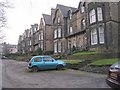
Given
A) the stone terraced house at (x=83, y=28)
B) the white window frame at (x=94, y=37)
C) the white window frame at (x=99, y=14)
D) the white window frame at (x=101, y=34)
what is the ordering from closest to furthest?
the stone terraced house at (x=83, y=28), the white window frame at (x=101, y=34), the white window frame at (x=99, y=14), the white window frame at (x=94, y=37)

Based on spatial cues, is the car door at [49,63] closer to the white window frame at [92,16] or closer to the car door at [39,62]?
the car door at [39,62]

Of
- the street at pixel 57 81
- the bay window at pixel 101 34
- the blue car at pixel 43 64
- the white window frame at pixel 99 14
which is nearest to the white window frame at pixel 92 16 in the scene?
the white window frame at pixel 99 14

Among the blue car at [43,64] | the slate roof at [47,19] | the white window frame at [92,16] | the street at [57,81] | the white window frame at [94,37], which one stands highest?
the slate roof at [47,19]

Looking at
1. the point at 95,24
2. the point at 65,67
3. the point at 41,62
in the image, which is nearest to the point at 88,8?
the point at 95,24

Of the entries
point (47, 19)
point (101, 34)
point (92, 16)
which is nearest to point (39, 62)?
point (101, 34)

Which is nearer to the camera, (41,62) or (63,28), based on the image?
(41,62)

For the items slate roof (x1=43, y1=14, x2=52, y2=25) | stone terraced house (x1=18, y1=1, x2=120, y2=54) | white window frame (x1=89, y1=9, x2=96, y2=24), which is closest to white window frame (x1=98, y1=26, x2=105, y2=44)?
stone terraced house (x1=18, y1=1, x2=120, y2=54)

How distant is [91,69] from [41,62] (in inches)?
206

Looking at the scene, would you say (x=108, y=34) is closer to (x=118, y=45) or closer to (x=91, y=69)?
(x=118, y=45)

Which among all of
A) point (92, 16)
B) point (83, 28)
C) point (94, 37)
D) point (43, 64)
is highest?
point (92, 16)

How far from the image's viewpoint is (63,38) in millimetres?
46250

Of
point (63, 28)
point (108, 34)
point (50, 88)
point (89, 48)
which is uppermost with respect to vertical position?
point (63, 28)

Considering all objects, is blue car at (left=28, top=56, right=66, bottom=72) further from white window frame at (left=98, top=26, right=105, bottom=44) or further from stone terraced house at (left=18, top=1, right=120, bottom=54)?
white window frame at (left=98, top=26, right=105, bottom=44)

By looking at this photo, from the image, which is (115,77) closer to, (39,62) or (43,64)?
(43,64)
